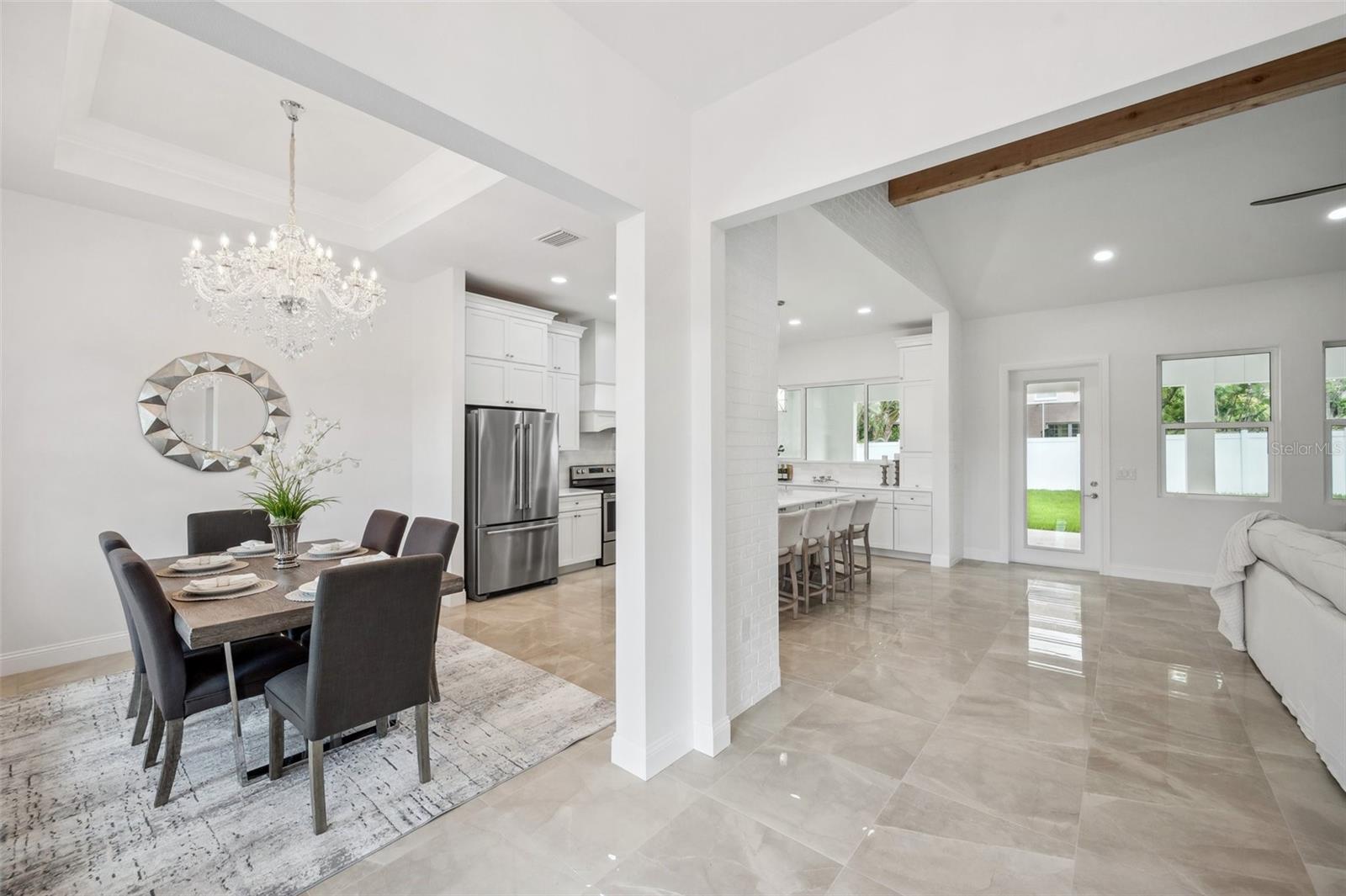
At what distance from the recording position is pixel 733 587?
278cm

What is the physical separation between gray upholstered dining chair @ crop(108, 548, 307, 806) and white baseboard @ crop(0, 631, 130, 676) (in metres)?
1.95

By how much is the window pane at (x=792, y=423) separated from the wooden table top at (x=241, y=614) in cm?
614

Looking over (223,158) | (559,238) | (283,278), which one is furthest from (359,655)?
(223,158)

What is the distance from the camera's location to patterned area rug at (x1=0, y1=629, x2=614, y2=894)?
1.78m

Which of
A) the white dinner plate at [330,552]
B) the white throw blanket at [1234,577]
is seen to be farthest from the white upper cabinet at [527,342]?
the white throw blanket at [1234,577]

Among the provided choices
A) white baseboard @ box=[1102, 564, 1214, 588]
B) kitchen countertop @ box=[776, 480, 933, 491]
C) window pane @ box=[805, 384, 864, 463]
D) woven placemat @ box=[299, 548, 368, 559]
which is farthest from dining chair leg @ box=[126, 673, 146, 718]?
white baseboard @ box=[1102, 564, 1214, 588]

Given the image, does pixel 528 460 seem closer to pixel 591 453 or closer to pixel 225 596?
pixel 591 453

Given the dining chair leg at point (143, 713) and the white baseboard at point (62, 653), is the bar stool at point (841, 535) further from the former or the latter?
the white baseboard at point (62, 653)

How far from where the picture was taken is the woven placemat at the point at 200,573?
2.65 metres

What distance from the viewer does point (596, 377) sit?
20.9 ft

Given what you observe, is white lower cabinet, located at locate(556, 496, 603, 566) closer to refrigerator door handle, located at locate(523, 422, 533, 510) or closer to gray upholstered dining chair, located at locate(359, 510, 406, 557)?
refrigerator door handle, located at locate(523, 422, 533, 510)

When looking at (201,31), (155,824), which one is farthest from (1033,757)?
(201,31)

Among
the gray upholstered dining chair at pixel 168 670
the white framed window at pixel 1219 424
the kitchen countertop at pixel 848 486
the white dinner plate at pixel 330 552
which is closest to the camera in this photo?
the gray upholstered dining chair at pixel 168 670

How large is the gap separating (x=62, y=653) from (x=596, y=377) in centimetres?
463
